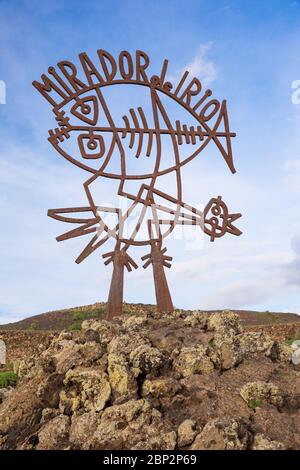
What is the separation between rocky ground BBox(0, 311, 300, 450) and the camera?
19.3ft

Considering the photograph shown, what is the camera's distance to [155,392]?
21.6 feet

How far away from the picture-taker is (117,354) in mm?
7004

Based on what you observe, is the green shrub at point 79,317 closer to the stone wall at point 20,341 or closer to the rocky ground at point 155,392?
the stone wall at point 20,341

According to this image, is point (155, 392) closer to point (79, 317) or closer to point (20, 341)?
point (20, 341)

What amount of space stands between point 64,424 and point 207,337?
2.86 meters

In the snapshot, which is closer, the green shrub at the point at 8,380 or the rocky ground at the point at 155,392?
the rocky ground at the point at 155,392

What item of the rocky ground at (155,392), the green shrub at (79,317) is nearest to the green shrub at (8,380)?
the rocky ground at (155,392)

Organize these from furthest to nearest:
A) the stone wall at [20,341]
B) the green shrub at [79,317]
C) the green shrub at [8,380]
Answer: the green shrub at [79,317] → the stone wall at [20,341] → the green shrub at [8,380]

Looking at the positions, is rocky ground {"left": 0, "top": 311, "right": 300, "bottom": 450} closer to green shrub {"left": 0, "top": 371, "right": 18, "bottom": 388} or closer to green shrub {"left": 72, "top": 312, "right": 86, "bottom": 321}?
green shrub {"left": 0, "top": 371, "right": 18, "bottom": 388}

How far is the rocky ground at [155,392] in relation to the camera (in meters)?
5.87

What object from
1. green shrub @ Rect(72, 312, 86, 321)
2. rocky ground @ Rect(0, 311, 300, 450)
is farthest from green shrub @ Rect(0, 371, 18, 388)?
green shrub @ Rect(72, 312, 86, 321)

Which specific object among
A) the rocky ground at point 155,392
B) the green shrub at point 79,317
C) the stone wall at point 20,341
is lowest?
the rocky ground at point 155,392

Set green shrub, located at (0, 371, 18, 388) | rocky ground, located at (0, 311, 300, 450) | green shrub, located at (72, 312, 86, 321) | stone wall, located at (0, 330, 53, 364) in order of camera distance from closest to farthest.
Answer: rocky ground, located at (0, 311, 300, 450) < green shrub, located at (0, 371, 18, 388) < stone wall, located at (0, 330, 53, 364) < green shrub, located at (72, 312, 86, 321)
